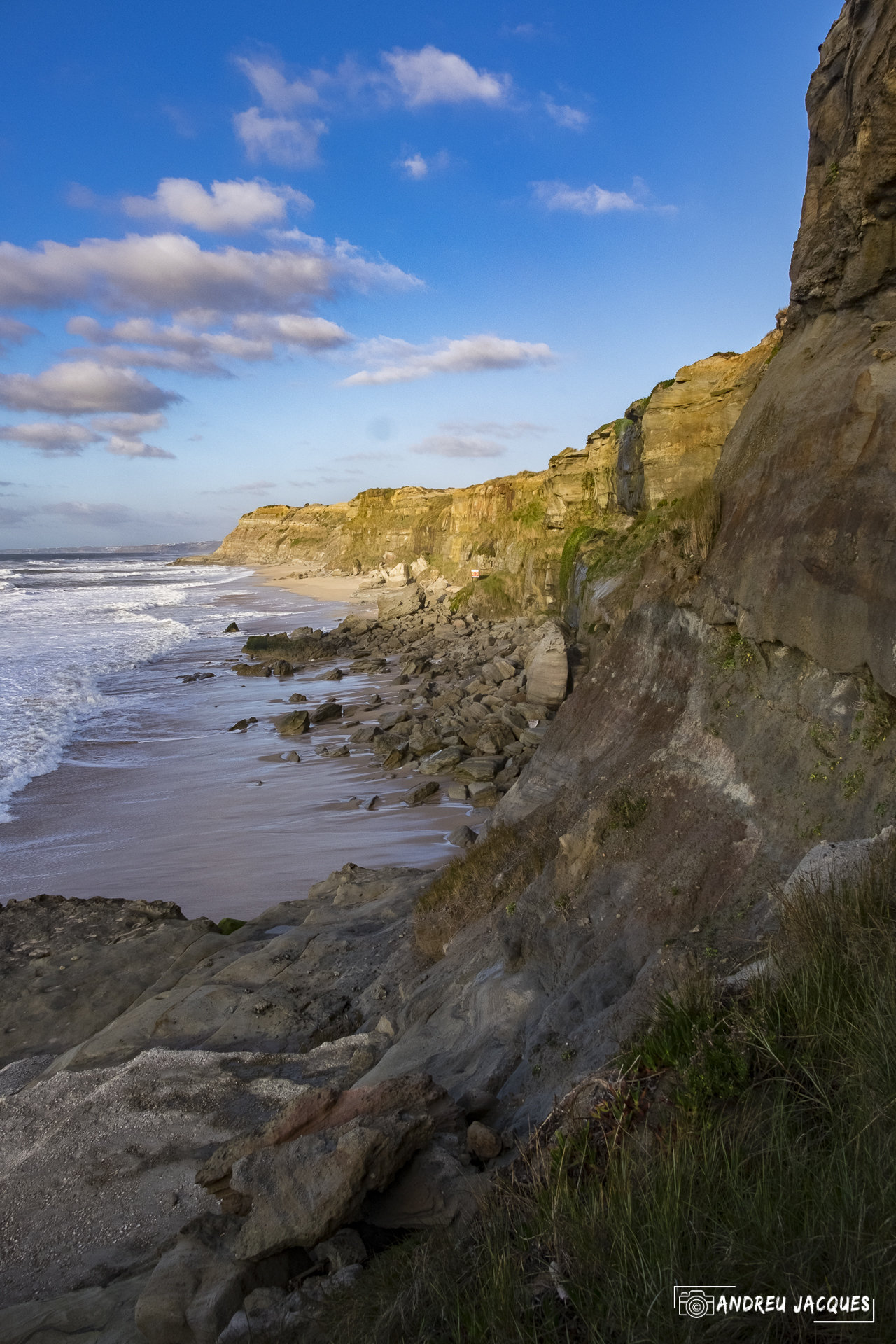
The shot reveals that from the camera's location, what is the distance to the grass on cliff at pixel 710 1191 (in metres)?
2.08

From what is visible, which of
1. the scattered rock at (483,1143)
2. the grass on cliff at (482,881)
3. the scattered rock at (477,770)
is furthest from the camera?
the scattered rock at (477,770)

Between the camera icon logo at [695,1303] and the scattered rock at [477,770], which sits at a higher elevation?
Answer: the camera icon logo at [695,1303]

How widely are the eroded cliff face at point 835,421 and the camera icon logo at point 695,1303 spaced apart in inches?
132

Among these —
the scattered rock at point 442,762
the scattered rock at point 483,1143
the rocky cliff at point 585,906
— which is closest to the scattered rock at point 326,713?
the scattered rock at point 442,762

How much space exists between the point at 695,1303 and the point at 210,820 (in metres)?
11.3

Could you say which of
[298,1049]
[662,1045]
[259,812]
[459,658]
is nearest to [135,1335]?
[662,1045]

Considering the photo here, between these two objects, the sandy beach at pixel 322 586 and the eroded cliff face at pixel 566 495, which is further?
the sandy beach at pixel 322 586

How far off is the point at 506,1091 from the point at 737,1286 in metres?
2.31

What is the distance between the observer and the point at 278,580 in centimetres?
7481

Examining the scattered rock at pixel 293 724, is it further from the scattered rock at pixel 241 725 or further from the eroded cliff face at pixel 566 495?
the eroded cliff face at pixel 566 495

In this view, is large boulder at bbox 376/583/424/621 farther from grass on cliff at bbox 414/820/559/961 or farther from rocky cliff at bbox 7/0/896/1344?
grass on cliff at bbox 414/820/559/961

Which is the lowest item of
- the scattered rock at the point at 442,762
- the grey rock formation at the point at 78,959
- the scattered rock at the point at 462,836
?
the grey rock formation at the point at 78,959

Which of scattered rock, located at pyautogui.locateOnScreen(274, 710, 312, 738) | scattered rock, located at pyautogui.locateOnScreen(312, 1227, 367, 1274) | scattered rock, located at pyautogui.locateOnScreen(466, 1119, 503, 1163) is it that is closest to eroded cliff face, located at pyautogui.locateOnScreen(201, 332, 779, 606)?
scattered rock, located at pyautogui.locateOnScreen(466, 1119, 503, 1163)

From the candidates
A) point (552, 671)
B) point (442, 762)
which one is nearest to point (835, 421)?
point (442, 762)
